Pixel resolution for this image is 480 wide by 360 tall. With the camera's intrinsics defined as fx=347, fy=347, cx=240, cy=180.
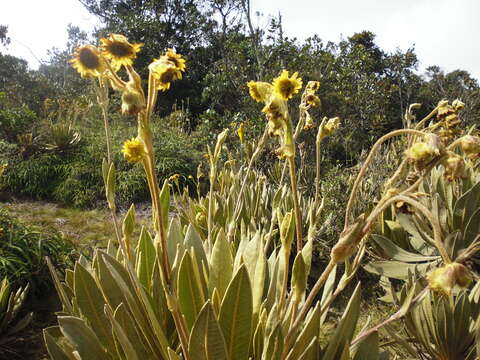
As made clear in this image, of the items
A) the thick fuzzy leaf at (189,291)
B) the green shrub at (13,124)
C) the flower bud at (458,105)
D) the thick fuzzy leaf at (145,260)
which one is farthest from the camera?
the green shrub at (13,124)

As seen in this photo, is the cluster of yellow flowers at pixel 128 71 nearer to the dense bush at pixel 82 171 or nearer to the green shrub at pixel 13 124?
the dense bush at pixel 82 171

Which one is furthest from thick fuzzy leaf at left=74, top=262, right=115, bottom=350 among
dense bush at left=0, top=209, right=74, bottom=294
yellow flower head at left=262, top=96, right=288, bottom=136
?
dense bush at left=0, top=209, right=74, bottom=294

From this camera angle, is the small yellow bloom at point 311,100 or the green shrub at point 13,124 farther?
the green shrub at point 13,124

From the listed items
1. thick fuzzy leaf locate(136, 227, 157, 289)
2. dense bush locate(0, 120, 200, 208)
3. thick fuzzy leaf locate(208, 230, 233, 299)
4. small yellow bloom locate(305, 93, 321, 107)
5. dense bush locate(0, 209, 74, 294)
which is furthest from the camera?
dense bush locate(0, 120, 200, 208)

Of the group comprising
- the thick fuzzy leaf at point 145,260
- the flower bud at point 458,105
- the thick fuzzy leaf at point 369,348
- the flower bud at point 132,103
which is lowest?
the thick fuzzy leaf at point 369,348

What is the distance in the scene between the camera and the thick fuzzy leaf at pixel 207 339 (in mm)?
610

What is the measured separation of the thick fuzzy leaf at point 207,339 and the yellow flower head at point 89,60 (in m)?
0.48

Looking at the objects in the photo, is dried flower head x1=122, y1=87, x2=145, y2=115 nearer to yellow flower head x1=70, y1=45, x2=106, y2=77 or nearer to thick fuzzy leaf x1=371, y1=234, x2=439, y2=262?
yellow flower head x1=70, y1=45, x2=106, y2=77

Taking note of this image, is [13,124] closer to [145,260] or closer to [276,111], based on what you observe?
[145,260]

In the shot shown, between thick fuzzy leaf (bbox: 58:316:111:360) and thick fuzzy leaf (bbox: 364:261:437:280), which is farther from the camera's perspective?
thick fuzzy leaf (bbox: 364:261:437:280)

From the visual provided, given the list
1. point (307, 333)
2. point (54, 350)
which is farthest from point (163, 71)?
point (54, 350)

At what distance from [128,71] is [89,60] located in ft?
0.28

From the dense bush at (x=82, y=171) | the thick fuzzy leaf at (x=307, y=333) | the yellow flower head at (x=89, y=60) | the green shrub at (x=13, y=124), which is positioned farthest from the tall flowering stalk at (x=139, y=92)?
the green shrub at (x=13, y=124)

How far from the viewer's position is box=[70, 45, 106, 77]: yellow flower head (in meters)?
0.63
